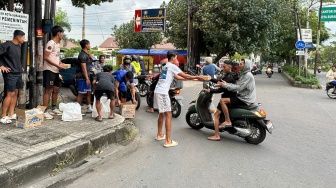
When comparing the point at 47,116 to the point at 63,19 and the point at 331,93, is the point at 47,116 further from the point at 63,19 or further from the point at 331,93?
the point at 63,19

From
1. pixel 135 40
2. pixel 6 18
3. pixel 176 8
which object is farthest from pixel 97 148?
pixel 135 40

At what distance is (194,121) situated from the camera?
22.1 feet

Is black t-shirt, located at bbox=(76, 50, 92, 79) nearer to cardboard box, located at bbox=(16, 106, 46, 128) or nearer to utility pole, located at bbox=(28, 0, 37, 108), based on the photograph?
utility pole, located at bbox=(28, 0, 37, 108)

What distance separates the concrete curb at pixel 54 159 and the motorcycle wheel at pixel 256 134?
2549 millimetres

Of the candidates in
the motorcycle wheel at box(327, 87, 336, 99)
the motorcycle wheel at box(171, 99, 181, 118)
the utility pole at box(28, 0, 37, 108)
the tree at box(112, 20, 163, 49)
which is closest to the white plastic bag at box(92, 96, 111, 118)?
the utility pole at box(28, 0, 37, 108)

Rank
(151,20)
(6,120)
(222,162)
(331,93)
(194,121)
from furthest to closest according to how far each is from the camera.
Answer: (151,20)
(331,93)
(194,121)
(6,120)
(222,162)

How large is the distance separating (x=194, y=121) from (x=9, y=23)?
14.7 ft

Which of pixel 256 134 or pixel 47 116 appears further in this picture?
pixel 47 116

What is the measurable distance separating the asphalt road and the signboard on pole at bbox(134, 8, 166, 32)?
12.8 m

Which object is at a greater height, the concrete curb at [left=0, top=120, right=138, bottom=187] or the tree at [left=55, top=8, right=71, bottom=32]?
the tree at [left=55, top=8, right=71, bottom=32]

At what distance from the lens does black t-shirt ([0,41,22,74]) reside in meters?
5.29

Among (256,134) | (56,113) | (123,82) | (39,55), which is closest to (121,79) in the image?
(123,82)

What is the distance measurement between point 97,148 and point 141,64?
714 centimetres

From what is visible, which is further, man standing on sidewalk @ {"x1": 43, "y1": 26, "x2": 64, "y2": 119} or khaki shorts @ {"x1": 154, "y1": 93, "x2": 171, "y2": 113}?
man standing on sidewalk @ {"x1": 43, "y1": 26, "x2": 64, "y2": 119}
